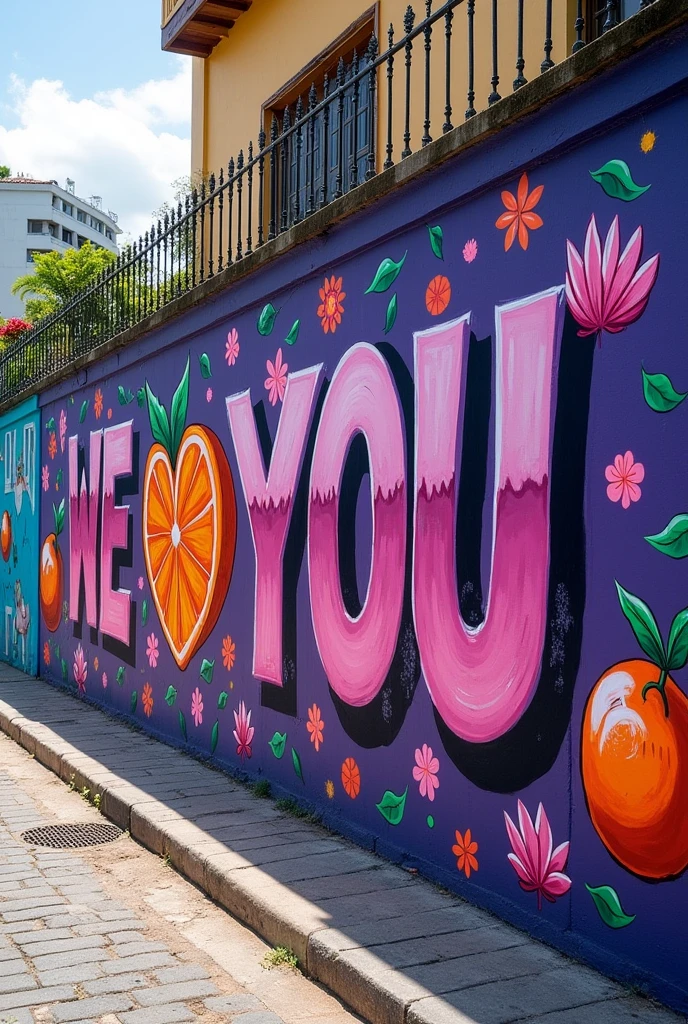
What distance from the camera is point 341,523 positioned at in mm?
5465

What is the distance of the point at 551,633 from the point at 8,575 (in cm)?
1062

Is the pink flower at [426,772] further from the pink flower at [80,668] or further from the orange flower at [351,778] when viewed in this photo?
the pink flower at [80,668]

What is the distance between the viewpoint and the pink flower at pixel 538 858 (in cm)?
379

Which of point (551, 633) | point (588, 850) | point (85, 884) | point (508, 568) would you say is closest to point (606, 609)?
point (551, 633)

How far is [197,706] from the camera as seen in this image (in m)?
7.29

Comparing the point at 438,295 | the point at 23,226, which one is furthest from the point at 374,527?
the point at 23,226

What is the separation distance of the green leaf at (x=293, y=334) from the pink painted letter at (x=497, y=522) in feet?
4.43

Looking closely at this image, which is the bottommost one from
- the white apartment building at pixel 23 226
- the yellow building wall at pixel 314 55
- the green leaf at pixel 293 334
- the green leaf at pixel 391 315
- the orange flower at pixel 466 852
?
the orange flower at pixel 466 852

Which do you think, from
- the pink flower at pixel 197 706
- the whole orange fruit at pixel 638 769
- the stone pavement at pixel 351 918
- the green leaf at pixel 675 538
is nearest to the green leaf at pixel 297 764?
the stone pavement at pixel 351 918

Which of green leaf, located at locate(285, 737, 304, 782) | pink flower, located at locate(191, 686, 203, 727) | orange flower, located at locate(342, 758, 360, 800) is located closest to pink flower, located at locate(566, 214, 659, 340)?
A: orange flower, located at locate(342, 758, 360, 800)

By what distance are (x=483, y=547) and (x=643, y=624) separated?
99cm

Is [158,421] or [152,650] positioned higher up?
[158,421]

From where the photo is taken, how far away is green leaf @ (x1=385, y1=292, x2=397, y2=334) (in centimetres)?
507

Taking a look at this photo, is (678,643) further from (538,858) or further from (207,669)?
(207,669)
